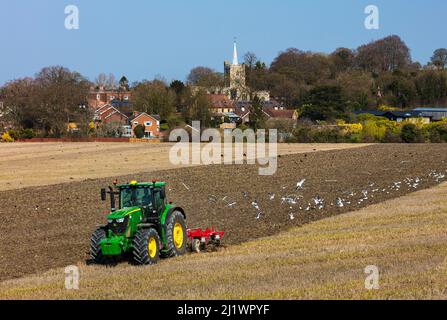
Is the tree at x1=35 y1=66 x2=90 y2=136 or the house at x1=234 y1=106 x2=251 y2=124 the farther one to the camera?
the house at x1=234 y1=106 x2=251 y2=124

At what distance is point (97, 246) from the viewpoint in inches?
680

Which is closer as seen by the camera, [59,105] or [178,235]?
[178,235]

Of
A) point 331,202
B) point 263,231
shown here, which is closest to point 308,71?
point 331,202

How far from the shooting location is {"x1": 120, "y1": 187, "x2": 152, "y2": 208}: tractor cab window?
1777 centimetres

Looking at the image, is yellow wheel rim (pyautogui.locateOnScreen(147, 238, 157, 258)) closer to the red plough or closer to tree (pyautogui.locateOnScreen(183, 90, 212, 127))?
the red plough

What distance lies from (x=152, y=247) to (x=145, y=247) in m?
0.49

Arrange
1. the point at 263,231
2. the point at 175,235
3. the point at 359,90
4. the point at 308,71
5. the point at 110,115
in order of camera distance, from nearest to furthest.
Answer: the point at 175,235 < the point at 263,231 < the point at 110,115 < the point at 359,90 < the point at 308,71

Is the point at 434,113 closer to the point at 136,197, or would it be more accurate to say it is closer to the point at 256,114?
the point at 256,114

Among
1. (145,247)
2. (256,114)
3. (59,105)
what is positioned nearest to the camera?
(145,247)

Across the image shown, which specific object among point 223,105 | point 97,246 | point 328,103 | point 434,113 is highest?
point 223,105

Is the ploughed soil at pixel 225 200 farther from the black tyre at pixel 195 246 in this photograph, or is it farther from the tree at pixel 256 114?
the tree at pixel 256 114

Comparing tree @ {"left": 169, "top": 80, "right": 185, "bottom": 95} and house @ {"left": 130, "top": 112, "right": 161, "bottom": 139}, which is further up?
tree @ {"left": 169, "top": 80, "right": 185, "bottom": 95}

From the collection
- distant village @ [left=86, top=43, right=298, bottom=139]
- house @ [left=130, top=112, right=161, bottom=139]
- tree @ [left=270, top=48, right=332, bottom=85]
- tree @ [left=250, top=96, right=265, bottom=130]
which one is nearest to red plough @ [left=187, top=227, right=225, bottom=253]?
distant village @ [left=86, top=43, right=298, bottom=139]

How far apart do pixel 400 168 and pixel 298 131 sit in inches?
1918
